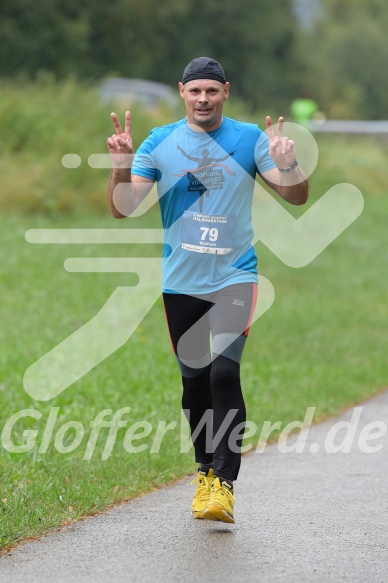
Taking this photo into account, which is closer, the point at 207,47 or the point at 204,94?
the point at 204,94

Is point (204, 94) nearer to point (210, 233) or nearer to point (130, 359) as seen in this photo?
point (210, 233)

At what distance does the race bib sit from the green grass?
152cm

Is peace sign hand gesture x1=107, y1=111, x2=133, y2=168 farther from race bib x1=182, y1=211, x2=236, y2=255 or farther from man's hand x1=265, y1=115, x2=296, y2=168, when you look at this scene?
man's hand x1=265, y1=115, x2=296, y2=168

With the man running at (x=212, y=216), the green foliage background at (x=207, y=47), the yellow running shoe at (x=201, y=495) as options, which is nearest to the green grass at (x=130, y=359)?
the yellow running shoe at (x=201, y=495)

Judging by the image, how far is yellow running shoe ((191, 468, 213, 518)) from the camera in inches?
256

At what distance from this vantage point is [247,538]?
6.07 m

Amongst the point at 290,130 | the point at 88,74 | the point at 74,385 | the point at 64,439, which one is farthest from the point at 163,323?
the point at 88,74

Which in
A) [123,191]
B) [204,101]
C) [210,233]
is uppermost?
[204,101]

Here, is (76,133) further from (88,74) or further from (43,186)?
(88,74)

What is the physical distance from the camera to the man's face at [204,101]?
253 inches

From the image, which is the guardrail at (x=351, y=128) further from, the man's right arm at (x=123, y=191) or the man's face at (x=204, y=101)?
the man's right arm at (x=123, y=191)

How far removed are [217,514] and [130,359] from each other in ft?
18.5

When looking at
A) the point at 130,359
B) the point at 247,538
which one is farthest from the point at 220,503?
the point at 130,359

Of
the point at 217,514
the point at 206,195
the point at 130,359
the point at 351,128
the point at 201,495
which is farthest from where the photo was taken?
the point at 351,128
